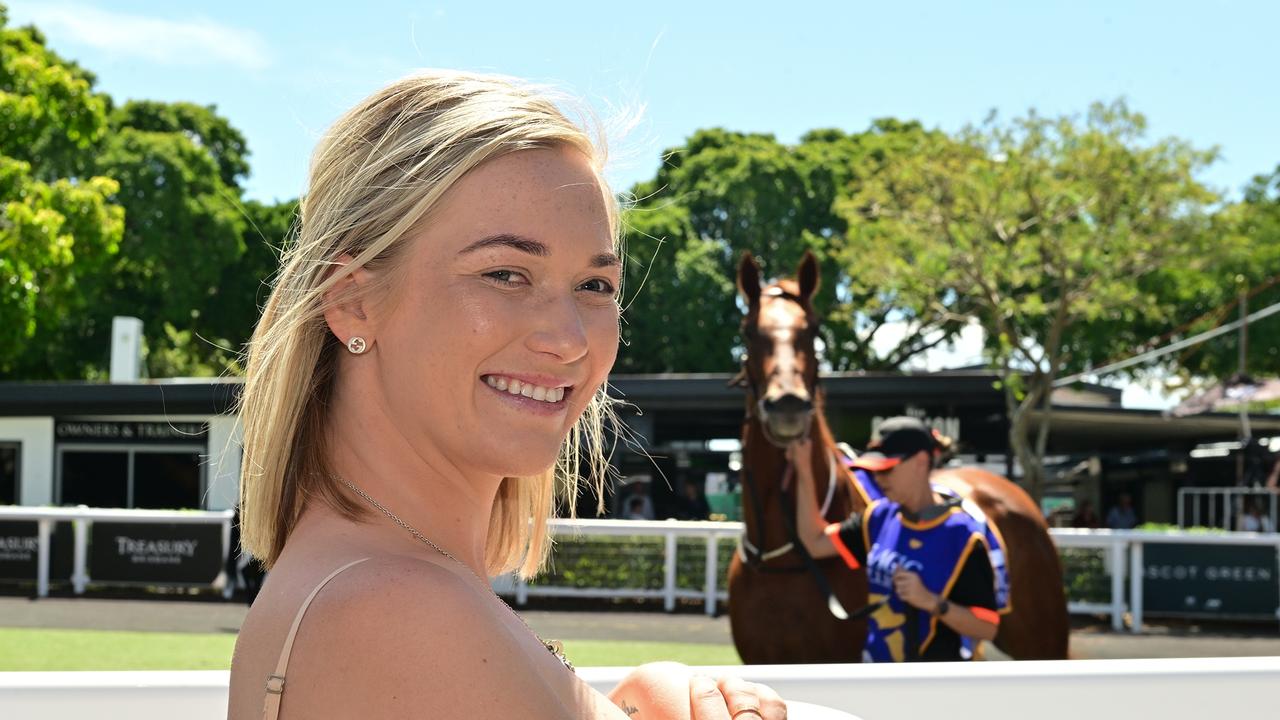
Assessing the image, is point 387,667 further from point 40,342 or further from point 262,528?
point 40,342

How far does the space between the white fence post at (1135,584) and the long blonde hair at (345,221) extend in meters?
11.9

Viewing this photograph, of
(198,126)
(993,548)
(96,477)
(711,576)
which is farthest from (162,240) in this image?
(993,548)

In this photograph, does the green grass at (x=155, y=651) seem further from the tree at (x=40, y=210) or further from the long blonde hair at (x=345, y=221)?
the long blonde hair at (x=345, y=221)

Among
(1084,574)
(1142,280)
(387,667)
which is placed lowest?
(1084,574)

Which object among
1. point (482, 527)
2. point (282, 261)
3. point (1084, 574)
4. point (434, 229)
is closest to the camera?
point (434, 229)

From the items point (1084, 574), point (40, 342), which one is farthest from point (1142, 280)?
point (40, 342)

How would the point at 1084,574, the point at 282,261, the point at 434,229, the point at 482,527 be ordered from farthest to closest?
the point at 1084,574 < the point at 282,261 < the point at 482,527 < the point at 434,229

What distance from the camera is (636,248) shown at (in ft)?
93.4

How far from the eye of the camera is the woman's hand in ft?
3.71

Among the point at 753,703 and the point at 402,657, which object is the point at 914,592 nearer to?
the point at 753,703

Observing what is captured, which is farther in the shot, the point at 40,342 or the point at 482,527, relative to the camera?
the point at 40,342

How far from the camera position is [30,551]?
13109 millimetres

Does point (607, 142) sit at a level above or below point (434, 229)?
above

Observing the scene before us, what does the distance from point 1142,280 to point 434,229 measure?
2250cm
